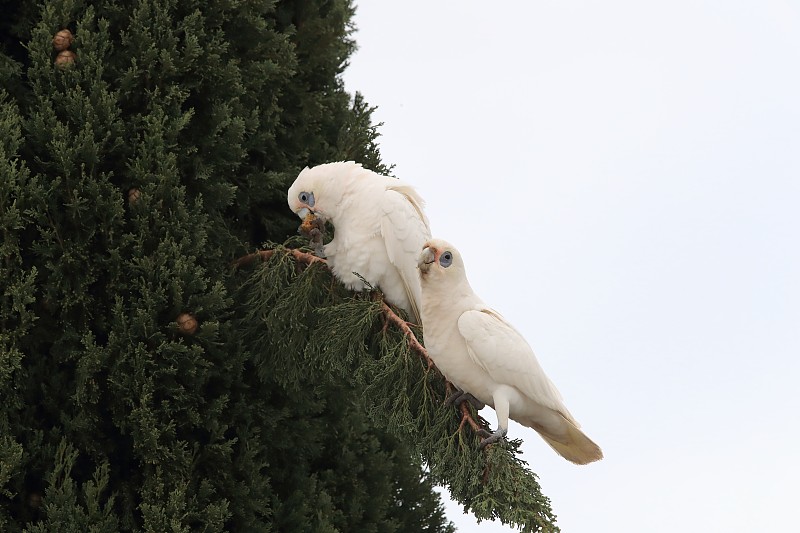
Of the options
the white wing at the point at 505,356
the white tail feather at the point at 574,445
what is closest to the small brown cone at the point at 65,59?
the white wing at the point at 505,356

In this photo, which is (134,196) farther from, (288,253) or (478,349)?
(478,349)

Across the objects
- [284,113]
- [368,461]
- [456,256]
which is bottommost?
[368,461]

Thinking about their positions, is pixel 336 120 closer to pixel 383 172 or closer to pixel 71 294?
pixel 383 172

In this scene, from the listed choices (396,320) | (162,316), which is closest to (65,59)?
(162,316)

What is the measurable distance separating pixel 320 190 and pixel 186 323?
36.4 inches

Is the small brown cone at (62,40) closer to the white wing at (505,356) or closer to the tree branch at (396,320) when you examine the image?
the tree branch at (396,320)

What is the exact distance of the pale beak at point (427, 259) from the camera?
154 inches

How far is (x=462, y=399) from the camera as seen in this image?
419cm

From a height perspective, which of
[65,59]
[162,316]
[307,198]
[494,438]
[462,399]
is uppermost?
[307,198]

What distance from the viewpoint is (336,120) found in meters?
5.49

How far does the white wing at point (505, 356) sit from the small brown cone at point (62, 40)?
2165 mm

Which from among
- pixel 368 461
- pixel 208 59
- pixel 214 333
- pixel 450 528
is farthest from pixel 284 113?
pixel 450 528

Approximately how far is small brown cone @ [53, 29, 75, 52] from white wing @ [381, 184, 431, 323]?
159 centimetres

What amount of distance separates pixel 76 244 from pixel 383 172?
192cm
